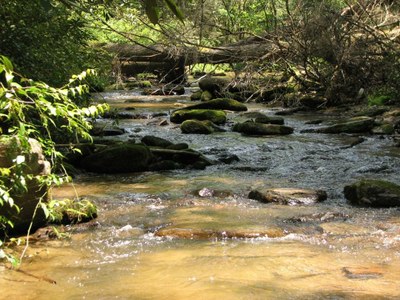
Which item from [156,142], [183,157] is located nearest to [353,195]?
[183,157]

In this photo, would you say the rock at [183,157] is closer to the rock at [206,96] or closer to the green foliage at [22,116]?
the green foliage at [22,116]

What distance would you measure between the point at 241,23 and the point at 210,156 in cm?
778

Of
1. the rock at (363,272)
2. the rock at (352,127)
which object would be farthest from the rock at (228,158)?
the rock at (363,272)

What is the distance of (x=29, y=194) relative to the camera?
13.8ft

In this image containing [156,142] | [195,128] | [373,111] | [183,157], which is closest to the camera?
[183,157]

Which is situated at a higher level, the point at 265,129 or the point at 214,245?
the point at 214,245

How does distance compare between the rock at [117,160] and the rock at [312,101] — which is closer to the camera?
the rock at [117,160]

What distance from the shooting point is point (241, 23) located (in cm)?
1538

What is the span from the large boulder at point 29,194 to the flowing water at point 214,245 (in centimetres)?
27

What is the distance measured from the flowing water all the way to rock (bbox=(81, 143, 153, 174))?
24cm

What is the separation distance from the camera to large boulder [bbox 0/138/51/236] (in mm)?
3887

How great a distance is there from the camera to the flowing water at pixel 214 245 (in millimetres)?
3227

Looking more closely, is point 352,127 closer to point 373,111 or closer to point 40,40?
point 373,111

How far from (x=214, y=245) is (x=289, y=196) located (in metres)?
1.83
